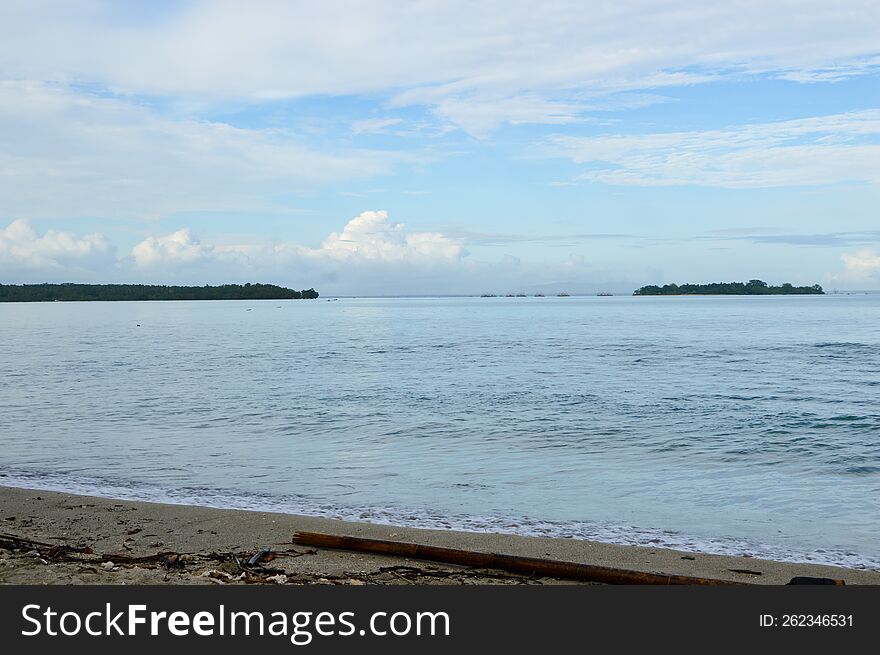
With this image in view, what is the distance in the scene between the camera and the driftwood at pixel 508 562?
6.71 meters

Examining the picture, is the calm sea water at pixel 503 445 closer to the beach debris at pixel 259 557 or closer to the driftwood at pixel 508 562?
the driftwood at pixel 508 562

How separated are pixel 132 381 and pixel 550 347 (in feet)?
88.7

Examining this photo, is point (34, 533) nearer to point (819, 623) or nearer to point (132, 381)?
point (819, 623)

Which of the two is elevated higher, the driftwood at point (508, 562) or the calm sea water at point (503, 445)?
the driftwood at point (508, 562)

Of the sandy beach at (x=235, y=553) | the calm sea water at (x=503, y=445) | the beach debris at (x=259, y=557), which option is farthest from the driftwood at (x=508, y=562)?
the calm sea water at (x=503, y=445)

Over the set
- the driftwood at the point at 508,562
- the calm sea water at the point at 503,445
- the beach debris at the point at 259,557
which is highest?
the driftwood at the point at 508,562

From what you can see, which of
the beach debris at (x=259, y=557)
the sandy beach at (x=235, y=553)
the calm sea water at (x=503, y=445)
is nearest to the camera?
the sandy beach at (x=235, y=553)

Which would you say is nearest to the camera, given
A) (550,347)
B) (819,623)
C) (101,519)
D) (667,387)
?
(819,623)

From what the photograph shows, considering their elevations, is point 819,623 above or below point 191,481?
above

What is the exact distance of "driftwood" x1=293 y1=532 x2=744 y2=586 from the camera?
22.0ft

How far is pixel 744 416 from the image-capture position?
65.3 ft

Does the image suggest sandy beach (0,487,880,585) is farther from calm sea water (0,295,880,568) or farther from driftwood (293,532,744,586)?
calm sea water (0,295,880,568)

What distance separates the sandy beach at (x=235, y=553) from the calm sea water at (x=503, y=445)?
88 cm

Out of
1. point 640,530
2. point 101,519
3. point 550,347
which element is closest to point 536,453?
point 640,530
